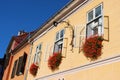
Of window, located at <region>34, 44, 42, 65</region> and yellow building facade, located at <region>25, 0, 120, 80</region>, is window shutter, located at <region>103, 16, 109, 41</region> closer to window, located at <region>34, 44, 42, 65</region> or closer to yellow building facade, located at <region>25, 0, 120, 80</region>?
yellow building facade, located at <region>25, 0, 120, 80</region>

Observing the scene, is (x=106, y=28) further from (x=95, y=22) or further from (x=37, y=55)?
(x=37, y=55)

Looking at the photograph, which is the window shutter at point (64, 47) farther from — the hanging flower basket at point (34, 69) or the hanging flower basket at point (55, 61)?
the hanging flower basket at point (34, 69)

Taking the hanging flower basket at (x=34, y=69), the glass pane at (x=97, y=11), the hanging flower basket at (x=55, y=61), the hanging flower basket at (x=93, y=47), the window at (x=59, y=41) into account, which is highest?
the glass pane at (x=97, y=11)

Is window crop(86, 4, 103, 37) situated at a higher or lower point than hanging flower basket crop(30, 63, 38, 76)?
higher

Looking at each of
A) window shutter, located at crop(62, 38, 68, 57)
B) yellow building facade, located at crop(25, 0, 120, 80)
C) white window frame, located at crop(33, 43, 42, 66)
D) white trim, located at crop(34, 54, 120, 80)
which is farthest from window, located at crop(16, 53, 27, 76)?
window shutter, located at crop(62, 38, 68, 57)

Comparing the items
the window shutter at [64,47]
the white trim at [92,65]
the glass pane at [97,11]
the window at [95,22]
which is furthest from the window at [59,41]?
the glass pane at [97,11]

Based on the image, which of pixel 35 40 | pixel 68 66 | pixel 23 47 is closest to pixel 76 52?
pixel 68 66

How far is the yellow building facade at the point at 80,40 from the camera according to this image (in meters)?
7.40

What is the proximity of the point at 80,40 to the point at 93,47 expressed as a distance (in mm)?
1433

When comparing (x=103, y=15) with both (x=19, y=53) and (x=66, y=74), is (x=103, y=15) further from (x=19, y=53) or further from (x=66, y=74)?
(x=19, y=53)

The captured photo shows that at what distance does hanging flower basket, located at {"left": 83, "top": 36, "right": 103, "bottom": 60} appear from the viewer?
7.86m

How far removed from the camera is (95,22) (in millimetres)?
8711

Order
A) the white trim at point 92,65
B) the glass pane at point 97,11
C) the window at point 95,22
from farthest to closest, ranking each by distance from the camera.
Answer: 1. the glass pane at point 97,11
2. the window at point 95,22
3. the white trim at point 92,65

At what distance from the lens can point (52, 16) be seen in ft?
41.7
